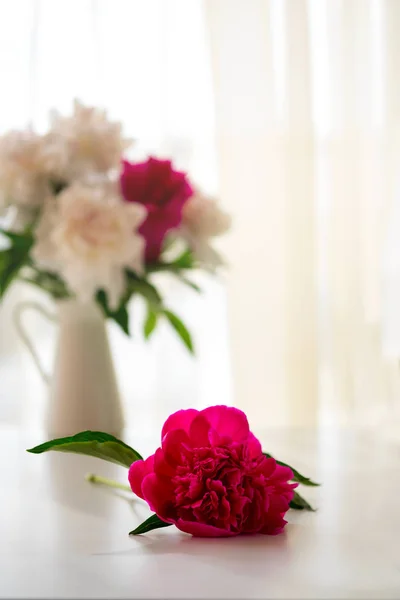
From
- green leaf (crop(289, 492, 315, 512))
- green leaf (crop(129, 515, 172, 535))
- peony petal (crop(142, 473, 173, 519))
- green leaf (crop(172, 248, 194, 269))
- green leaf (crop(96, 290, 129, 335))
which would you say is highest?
green leaf (crop(172, 248, 194, 269))

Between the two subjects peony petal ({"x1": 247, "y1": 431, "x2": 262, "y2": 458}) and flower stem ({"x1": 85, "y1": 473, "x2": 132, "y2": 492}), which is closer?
peony petal ({"x1": 247, "y1": 431, "x2": 262, "y2": 458})

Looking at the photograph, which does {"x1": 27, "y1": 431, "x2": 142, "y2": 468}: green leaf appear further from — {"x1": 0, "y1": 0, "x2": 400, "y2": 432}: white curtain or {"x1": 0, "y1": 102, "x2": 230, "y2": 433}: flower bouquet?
{"x1": 0, "y1": 0, "x2": 400, "y2": 432}: white curtain

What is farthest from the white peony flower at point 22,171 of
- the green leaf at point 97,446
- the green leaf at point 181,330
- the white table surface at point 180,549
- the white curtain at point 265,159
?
the white curtain at point 265,159

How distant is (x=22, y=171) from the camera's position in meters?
0.90

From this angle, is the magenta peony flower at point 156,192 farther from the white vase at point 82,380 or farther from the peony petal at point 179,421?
the peony petal at point 179,421

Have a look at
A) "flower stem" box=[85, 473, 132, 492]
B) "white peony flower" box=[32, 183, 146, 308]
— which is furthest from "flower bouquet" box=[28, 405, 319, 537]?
"white peony flower" box=[32, 183, 146, 308]

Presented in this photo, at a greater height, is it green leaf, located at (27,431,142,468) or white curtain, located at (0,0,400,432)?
white curtain, located at (0,0,400,432)

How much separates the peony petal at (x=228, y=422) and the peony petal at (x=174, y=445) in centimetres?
2

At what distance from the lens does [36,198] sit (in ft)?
3.01

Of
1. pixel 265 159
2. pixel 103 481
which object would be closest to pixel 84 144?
pixel 103 481

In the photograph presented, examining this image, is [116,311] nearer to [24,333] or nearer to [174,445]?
[24,333]

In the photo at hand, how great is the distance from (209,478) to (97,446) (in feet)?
0.30

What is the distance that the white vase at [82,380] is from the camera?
36.1 inches

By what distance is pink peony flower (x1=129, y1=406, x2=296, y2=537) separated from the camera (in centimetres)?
46
